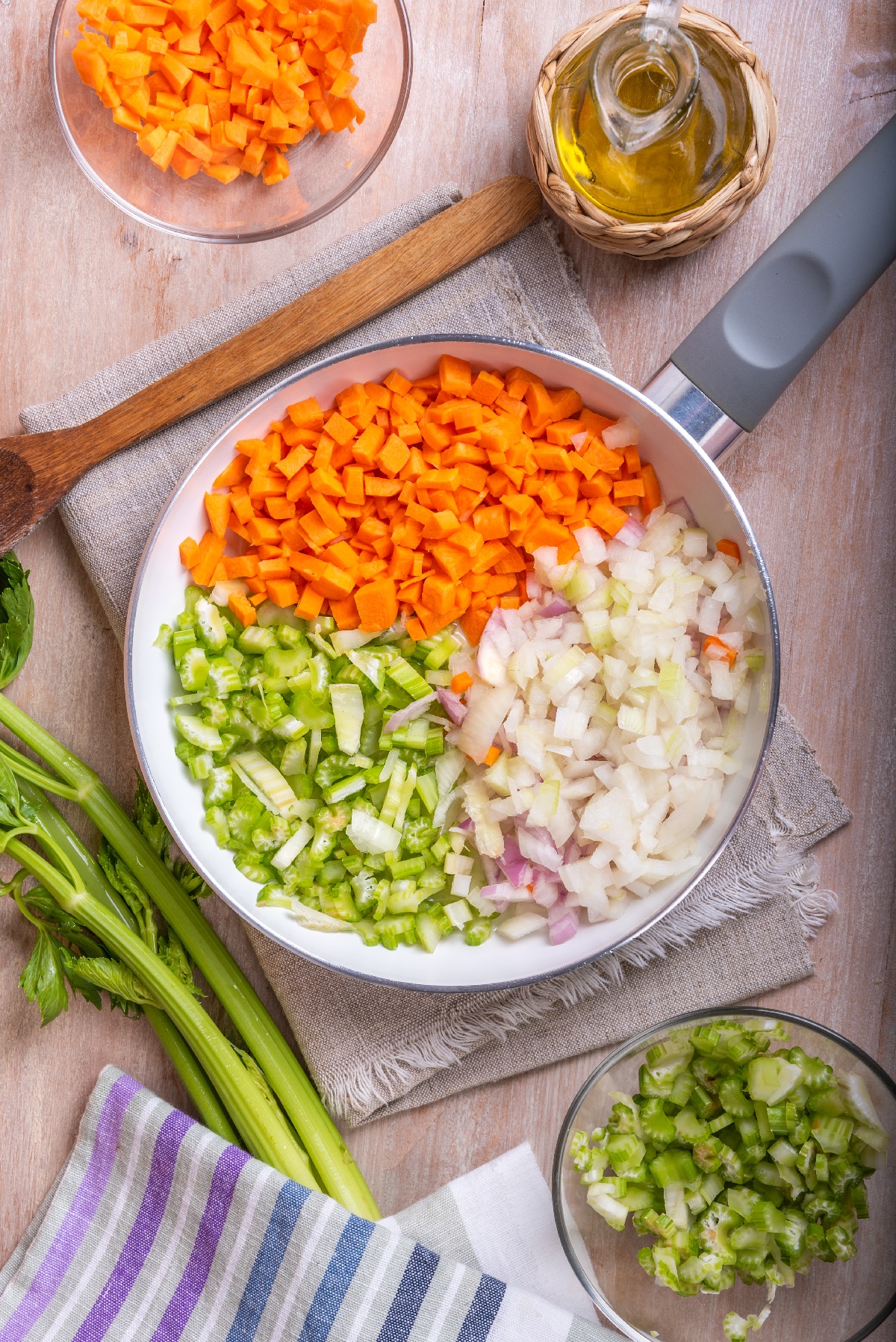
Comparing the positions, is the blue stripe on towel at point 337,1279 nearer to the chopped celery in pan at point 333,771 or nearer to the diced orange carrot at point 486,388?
the chopped celery in pan at point 333,771

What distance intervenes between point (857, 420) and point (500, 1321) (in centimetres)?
143

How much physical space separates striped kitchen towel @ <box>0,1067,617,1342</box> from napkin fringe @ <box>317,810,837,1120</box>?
0.58 ft

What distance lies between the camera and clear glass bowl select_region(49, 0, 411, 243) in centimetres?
155

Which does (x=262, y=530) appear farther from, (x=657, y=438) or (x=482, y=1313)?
(x=482, y=1313)

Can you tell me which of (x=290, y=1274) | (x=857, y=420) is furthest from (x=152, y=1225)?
(x=857, y=420)

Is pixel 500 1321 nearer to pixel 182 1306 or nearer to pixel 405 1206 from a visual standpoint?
pixel 405 1206

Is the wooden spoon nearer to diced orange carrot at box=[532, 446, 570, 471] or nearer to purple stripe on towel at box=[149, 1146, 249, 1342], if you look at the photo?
diced orange carrot at box=[532, 446, 570, 471]

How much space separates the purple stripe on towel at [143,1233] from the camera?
1.58 metres

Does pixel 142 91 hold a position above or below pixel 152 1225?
above

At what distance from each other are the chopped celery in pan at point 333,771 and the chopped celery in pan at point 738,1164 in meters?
0.35

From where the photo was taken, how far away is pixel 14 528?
61.2 inches

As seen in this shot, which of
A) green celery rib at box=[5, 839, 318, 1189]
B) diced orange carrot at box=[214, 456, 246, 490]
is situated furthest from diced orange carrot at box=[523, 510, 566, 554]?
green celery rib at box=[5, 839, 318, 1189]

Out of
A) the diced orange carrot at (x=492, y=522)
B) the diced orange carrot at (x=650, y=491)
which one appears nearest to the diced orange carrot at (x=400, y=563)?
the diced orange carrot at (x=492, y=522)

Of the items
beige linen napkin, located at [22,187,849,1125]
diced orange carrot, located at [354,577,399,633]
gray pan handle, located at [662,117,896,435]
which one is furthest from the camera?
beige linen napkin, located at [22,187,849,1125]
